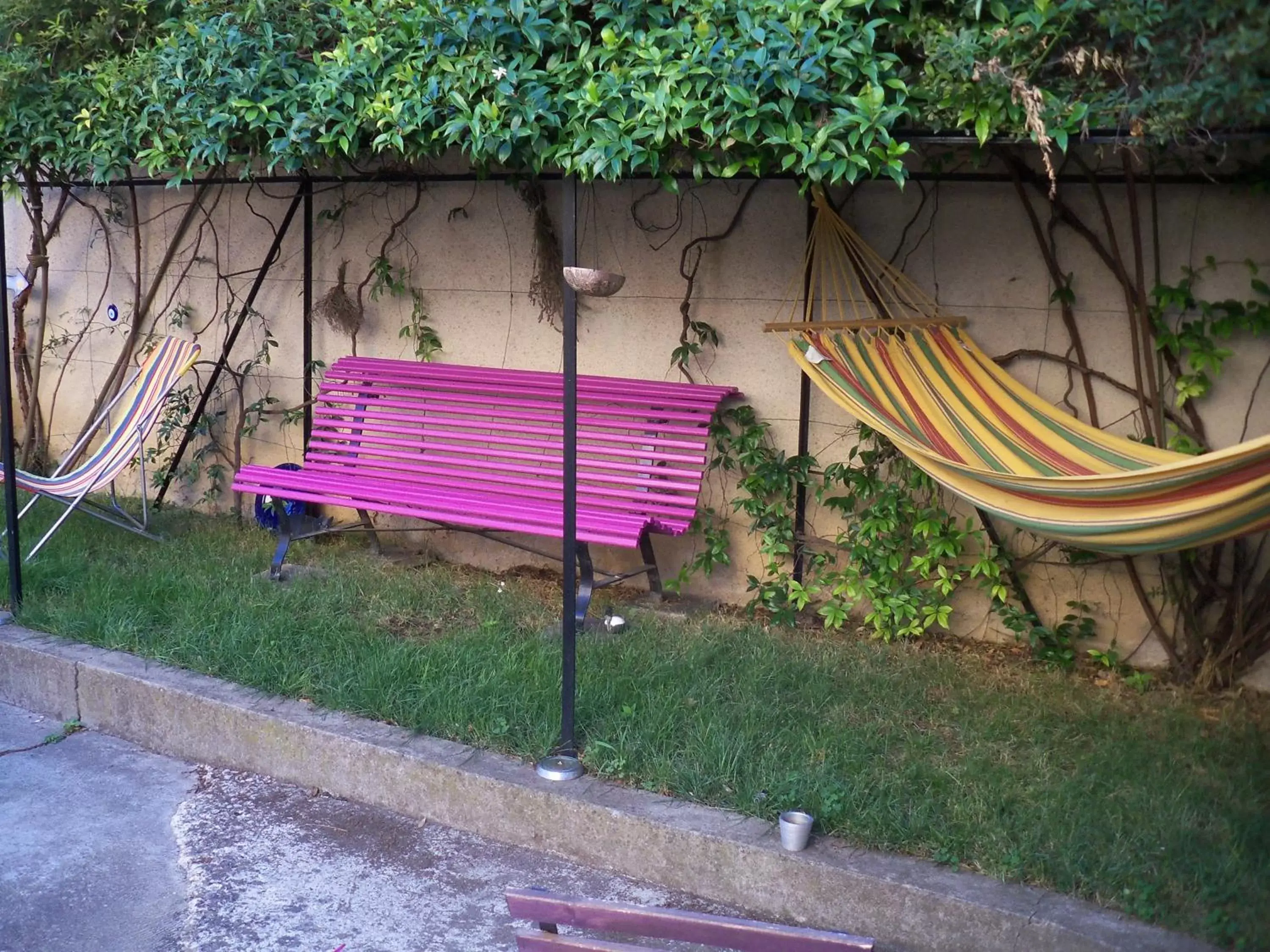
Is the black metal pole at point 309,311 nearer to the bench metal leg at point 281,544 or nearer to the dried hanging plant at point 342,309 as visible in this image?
the dried hanging plant at point 342,309

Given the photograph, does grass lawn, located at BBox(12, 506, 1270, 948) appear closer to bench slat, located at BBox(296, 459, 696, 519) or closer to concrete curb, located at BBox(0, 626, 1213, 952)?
concrete curb, located at BBox(0, 626, 1213, 952)

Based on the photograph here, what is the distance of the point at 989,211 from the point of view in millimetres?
4324

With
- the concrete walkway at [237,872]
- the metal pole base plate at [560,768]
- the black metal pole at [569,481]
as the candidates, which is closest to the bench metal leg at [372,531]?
the concrete walkway at [237,872]

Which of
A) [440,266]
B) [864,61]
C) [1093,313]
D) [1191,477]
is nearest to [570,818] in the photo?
[1191,477]

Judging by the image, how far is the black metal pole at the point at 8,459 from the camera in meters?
4.43

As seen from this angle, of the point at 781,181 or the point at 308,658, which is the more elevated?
the point at 781,181

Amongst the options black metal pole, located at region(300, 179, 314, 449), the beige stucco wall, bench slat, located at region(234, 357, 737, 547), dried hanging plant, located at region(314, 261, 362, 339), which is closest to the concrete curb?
bench slat, located at region(234, 357, 737, 547)

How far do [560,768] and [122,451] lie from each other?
2.84m

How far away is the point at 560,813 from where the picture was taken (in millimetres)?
3162

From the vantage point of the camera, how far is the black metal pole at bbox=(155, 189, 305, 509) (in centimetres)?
578

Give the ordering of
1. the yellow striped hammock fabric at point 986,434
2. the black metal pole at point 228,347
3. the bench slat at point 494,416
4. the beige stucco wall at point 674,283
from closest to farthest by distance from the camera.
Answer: the yellow striped hammock fabric at point 986,434, the beige stucco wall at point 674,283, the bench slat at point 494,416, the black metal pole at point 228,347

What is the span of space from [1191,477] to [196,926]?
8.38 ft

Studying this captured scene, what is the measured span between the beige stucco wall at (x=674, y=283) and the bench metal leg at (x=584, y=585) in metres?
0.59

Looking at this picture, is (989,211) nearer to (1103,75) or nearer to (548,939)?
(1103,75)
